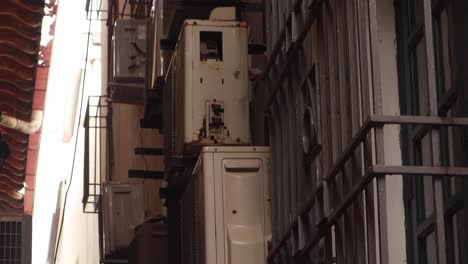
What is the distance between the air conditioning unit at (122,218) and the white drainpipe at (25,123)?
1368 cm

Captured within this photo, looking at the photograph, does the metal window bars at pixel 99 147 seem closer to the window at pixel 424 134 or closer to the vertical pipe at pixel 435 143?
the window at pixel 424 134

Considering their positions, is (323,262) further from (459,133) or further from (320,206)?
(459,133)

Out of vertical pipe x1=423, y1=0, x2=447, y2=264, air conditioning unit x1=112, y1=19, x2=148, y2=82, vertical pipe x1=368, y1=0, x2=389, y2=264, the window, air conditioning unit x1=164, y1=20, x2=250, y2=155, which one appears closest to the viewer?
vertical pipe x1=423, y1=0, x2=447, y2=264

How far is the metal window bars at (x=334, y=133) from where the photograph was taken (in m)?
4.96

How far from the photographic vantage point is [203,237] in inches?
288

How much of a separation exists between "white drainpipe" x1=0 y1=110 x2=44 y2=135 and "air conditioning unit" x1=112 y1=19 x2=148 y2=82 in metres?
13.4

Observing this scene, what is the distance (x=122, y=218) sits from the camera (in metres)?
12.4

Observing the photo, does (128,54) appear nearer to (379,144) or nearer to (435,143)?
(379,144)

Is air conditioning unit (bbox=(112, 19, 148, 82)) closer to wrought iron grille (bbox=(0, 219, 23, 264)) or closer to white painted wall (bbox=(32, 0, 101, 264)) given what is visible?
white painted wall (bbox=(32, 0, 101, 264))

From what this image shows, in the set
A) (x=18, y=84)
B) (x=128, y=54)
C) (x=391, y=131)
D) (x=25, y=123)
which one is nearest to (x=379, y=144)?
(x=391, y=131)

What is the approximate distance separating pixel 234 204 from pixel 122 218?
208 inches

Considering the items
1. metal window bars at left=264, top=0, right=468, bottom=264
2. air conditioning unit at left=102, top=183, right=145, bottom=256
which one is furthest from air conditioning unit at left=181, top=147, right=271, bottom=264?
air conditioning unit at left=102, top=183, right=145, bottom=256

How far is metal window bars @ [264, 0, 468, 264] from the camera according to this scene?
496cm

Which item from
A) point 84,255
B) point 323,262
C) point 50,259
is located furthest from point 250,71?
point 50,259
